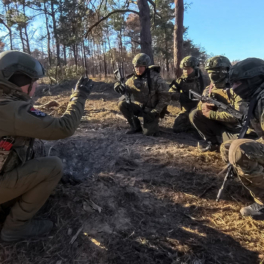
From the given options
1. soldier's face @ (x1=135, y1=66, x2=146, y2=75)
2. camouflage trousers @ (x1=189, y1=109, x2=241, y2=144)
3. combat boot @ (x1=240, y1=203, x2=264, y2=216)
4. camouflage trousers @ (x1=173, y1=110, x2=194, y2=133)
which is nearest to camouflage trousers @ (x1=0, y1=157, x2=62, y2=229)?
combat boot @ (x1=240, y1=203, x2=264, y2=216)

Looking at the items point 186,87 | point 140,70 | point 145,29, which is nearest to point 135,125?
point 140,70

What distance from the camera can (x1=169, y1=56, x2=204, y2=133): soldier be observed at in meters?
6.06

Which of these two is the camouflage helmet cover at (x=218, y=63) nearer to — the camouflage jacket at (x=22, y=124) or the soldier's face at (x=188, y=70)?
the soldier's face at (x=188, y=70)

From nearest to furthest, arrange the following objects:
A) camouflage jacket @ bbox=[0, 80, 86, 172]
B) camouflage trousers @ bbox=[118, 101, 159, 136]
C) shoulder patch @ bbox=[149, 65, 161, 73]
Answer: camouflage jacket @ bbox=[0, 80, 86, 172] → camouflage trousers @ bbox=[118, 101, 159, 136] → shoulder patch @ bbox=[149, 65, 161, 73]

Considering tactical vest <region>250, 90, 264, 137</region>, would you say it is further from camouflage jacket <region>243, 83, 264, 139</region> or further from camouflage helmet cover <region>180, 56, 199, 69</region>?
camouflage helmet cover <region>180, 56, 199, 69</region>

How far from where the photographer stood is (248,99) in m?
2.92

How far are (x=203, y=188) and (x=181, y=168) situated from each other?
1.94ft

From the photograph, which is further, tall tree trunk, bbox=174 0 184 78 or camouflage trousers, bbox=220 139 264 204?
tall tree trunk, bbox=174 0 184 78

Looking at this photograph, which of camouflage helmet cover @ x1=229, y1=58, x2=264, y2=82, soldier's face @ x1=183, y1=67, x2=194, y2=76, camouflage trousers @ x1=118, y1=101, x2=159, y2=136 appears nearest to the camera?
camouflage helmet cover @ x1=229, y1=58, x2=264, y2=82

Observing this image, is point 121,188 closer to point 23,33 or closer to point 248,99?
point 248,99

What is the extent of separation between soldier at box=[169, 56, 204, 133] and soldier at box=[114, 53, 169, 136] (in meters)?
0.51

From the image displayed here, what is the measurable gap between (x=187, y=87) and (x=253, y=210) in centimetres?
393

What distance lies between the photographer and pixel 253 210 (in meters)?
2.86

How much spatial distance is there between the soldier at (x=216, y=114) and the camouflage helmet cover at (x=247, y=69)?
1196mm
